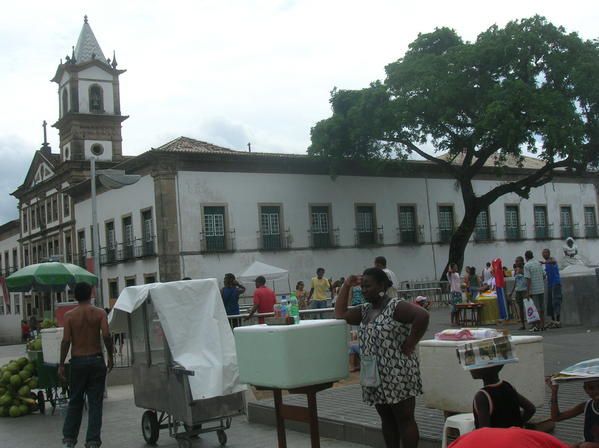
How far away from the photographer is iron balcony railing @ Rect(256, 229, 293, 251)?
38.1 metres

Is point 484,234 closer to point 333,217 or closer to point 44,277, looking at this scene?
point 333,217

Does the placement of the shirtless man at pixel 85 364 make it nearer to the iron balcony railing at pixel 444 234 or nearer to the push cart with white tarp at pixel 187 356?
the push cart with white tarp at pixel 187 356

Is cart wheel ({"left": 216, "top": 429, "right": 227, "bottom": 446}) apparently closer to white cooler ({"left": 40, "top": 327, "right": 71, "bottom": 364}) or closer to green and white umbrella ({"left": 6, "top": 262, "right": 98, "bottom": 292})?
white cooler ({"left": 40, "top": 327, "right": 71, "bottom": 364})

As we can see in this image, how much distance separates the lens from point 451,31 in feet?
120

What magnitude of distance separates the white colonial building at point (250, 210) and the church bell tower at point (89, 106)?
0.08m

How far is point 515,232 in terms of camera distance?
47.3 m

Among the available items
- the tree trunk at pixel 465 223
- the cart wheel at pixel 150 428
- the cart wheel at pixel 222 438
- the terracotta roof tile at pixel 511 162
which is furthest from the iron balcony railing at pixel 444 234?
the cart wheel at pixel 222 438

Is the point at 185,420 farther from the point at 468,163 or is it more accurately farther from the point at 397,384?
the point at 468,163

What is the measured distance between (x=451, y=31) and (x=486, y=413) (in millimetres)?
34140

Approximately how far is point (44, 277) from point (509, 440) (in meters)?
→ 12.9

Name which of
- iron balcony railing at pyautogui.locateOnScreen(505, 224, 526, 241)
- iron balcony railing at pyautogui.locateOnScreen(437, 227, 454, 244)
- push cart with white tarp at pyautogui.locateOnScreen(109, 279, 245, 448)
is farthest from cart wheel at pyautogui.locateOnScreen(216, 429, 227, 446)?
iron balcony railing at pyautogui.locateOnScreen(505, 224, 526, 241)

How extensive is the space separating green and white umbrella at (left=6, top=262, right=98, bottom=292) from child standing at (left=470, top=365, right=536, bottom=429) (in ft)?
36.4

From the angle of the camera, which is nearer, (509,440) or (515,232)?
(509,440)

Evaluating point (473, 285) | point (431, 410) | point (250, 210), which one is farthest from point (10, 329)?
point (431, 410)
